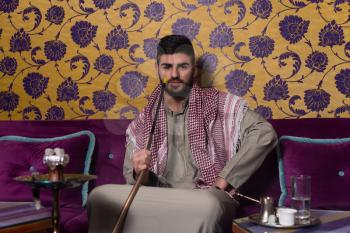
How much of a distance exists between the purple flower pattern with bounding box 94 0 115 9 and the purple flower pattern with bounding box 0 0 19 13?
537mm

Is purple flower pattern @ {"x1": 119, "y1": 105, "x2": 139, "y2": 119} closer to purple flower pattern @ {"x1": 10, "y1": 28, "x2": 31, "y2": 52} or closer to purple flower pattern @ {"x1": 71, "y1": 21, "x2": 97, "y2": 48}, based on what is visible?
purple flower pattern @ {"x1": 71, "y1": 21, "x2": 97, "y2": 48}

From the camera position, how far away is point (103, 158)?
276 centimetres

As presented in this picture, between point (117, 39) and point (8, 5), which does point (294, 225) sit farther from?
point (8, 5)

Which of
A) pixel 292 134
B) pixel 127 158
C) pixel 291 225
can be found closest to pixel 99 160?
pixel 127 158

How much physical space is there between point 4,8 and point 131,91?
38.9 inches

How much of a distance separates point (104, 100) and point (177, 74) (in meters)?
0.58

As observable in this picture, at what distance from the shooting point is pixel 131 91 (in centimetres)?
304

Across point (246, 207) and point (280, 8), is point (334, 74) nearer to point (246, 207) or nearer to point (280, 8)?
point (280, 8)

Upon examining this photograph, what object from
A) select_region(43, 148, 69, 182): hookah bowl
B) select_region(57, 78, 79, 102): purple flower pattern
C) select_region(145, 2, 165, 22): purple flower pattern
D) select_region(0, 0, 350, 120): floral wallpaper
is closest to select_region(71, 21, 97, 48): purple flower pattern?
select_region(0, 0, 350, 120): floral wallpaper

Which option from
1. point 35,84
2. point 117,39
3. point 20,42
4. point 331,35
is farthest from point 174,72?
point 20,42

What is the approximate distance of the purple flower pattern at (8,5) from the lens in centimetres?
319

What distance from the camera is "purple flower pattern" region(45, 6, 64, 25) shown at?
3.11 m

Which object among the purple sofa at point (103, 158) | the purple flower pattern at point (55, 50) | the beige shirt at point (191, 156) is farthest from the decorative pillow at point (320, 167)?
the purple flower pattern at point (55, 50)

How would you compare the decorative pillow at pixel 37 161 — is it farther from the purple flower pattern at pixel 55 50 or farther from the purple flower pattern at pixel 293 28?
the purple flower pattern at pixel 293 28
